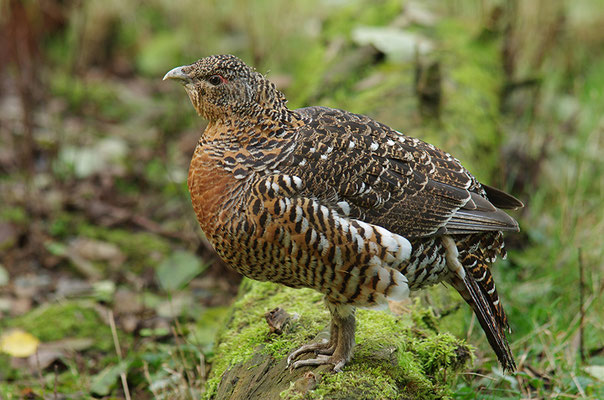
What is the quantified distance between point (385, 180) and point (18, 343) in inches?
112

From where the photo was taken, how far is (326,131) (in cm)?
334

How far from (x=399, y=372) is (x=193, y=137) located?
457cm

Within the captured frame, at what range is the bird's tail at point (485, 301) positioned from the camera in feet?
10.9

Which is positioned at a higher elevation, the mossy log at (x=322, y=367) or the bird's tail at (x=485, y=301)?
the bird's tail at (x=485, y=301)

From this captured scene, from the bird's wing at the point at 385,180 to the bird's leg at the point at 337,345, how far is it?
0.47 metres

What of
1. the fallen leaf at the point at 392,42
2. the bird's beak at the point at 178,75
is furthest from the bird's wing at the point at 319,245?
the fallen leaf at the point at 392,42

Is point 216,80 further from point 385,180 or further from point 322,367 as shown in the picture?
point 322,367

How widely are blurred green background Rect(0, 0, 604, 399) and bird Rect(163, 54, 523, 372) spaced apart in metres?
0.70

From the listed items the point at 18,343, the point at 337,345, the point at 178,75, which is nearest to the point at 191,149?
the point at 18,343

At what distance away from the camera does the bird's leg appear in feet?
10.4

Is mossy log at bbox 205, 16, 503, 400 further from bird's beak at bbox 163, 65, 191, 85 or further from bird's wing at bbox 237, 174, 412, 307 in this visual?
bird's beak at bbox 163, 65, 191, 85

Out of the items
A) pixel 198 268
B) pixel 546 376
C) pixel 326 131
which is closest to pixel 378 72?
pixel 198 268

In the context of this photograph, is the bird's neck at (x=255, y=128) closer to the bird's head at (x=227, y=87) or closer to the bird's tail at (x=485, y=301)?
the bird's head at (x=227, y=87)

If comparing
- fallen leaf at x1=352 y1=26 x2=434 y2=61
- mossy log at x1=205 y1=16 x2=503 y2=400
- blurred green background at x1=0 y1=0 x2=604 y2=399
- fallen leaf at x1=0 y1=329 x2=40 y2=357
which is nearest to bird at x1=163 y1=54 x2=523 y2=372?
mossy log at x1=205 y1=16 x2=503 y2=400
